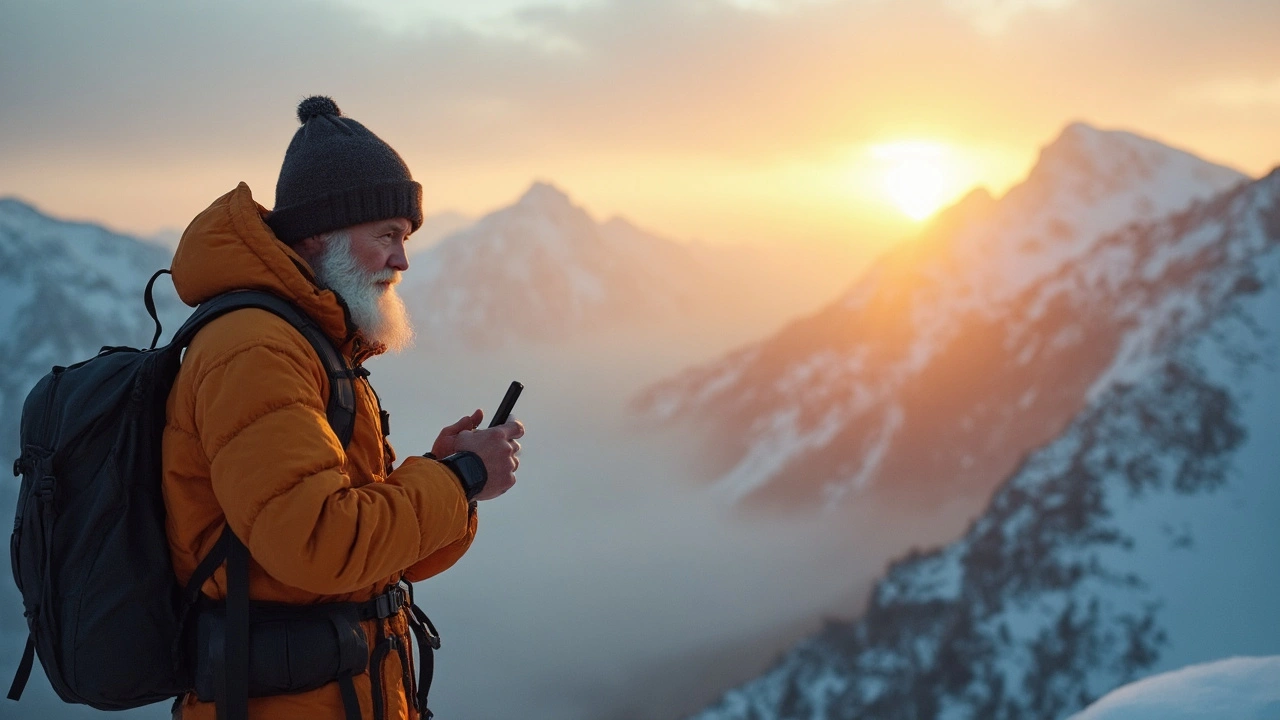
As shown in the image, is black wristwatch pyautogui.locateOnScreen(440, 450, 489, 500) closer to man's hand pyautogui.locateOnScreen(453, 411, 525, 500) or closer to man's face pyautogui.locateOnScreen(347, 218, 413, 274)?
man's hand pyautogui.locateOnScreen(453, 411, 525, 500)

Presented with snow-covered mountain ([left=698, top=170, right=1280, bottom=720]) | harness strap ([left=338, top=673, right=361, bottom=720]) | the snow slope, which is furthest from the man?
snow-covered mountain ([left=698, top=170, right=1280, bottom=720])

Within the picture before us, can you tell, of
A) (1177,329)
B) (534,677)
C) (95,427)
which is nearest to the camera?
(95,427)

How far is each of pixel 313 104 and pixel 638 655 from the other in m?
186

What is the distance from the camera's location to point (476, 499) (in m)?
3.93

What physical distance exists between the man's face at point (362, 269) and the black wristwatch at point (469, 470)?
2.20 ft

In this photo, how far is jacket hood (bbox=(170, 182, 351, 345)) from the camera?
3.57 metres

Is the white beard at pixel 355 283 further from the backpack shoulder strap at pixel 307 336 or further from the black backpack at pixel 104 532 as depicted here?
the black backpack at pixel 104 532

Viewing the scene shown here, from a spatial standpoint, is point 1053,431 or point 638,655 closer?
point 1053,431

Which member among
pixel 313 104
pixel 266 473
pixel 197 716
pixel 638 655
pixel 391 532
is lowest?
pixel 197 716

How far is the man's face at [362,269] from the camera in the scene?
3975 mm

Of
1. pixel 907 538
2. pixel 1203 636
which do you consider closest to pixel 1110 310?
pixel 907 538

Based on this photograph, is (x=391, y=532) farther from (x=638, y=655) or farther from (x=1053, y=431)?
(x=638, y=655)

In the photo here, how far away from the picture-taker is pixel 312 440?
3.24 meters

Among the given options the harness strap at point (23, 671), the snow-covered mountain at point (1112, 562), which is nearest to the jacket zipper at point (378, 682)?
the harness strap at point (23, 671)
